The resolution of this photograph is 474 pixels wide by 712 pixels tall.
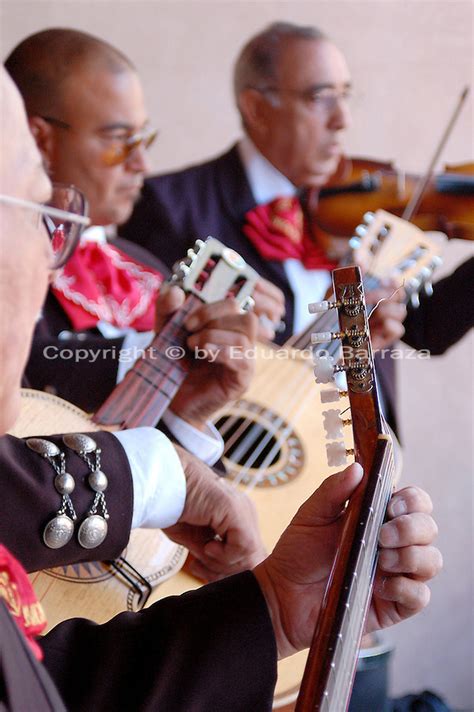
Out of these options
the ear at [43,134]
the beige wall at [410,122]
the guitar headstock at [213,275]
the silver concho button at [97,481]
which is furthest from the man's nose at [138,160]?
the silver concho button at [97,481]

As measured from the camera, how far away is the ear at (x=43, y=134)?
5.58 feet

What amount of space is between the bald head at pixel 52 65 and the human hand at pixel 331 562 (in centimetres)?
116

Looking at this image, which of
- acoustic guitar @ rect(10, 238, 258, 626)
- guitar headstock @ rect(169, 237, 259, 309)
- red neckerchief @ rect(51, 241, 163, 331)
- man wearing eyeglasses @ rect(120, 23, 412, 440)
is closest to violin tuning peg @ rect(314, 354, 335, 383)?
acoustic guitar @ rect(10, 238, 258, 626)

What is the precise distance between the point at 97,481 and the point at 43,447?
0.06 m

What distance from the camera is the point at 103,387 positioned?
1.34 m

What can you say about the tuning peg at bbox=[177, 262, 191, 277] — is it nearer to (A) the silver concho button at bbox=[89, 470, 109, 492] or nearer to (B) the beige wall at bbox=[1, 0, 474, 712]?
(A) the silver concho button at bbox=[89, 470, 109, 492]

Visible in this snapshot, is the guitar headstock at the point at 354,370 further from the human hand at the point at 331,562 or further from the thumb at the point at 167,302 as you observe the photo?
the thumb at the point at 167,302

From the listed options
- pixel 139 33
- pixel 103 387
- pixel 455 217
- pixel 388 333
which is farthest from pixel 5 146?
pixel 139 33

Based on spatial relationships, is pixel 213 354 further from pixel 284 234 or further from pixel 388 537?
pixel 284 234

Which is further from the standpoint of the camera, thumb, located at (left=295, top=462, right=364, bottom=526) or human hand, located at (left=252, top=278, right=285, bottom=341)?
human hand, located at (left=252, top=278, right=285, bottom=341)

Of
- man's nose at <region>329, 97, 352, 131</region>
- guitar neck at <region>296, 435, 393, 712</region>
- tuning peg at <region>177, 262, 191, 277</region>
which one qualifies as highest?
man's nose at <region>329, 97, 352, 131</region>

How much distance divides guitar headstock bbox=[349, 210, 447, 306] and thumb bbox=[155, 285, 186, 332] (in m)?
0.40

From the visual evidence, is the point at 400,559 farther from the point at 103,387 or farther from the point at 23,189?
the point at 103,387

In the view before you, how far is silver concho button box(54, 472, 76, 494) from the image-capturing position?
84cm
